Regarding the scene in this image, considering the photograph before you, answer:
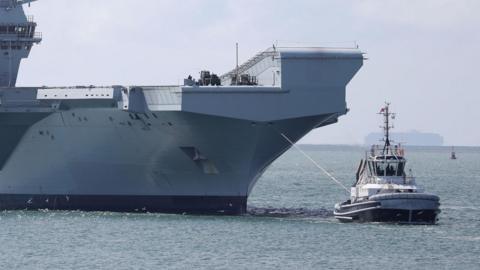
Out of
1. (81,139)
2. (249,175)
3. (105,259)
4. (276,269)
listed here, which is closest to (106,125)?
(81,139)

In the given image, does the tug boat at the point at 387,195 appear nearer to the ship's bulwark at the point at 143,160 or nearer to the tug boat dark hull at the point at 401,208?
the tug boat dark hull at the point at 401,208

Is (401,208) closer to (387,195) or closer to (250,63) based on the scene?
(387,195)

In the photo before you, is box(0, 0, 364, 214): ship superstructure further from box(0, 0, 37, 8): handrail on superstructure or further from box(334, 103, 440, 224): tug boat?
box(0, 0, 37, 8): handrail on superstructure

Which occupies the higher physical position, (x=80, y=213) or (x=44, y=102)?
(x=44, y=102)

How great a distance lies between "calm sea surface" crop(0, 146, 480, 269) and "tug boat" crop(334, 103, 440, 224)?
567 mm

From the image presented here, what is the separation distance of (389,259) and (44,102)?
16.7m

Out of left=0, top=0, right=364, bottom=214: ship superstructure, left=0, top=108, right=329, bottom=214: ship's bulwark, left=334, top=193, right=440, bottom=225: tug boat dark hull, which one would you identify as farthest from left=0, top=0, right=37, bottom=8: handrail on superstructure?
left=334, top=193, right=440, bottom=225: tug boat dark hull

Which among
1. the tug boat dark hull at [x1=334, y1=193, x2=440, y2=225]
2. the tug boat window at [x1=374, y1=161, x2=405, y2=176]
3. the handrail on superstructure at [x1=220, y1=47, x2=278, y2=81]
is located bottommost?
the tug boat dark hull at [x1=334, y1=193, x2=440, y2=225]

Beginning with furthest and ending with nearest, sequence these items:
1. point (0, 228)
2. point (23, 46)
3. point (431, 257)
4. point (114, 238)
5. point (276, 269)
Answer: point (23, 46) < point (0, 228) < point (114, 238) < point (431, 257) < point (276, 269)

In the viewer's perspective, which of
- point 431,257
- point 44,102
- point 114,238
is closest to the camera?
point 431,257

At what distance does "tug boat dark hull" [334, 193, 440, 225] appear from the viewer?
46281 mm

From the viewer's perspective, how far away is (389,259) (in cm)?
3891

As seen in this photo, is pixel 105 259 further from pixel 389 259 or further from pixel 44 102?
pixel 44 102

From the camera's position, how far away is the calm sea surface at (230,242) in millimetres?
38219
